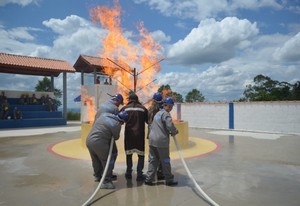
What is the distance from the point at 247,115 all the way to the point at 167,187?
13.3 m

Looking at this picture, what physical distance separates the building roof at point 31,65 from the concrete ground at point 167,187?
15.0 meters

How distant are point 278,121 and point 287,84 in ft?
76.0

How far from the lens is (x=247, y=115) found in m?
17.3

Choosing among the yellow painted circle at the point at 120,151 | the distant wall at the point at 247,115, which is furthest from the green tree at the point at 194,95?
the yellow painted circle at the point at 120,151

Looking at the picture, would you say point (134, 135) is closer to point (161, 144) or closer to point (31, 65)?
point (161, 144)

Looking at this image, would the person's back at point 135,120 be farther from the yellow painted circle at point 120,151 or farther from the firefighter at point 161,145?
the yellow painted circle at point 120,151

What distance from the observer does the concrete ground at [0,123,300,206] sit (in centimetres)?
468

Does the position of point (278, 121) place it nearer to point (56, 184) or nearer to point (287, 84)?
point (56, 184)

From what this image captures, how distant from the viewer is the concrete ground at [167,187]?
468 cm

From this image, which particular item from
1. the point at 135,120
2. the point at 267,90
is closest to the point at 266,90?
the point at 267,90

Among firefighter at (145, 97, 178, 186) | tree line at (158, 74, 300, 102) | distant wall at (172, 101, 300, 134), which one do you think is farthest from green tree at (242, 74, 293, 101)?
firefighter at (145, 97, 178, 186)

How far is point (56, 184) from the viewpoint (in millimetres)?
5609

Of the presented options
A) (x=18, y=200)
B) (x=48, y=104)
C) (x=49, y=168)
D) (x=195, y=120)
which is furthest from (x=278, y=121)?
(x=48, y=104)

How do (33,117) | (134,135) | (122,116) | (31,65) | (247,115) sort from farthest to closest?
(31,65)
(33,117)
(247,115)
(134,135)
(122,116)
